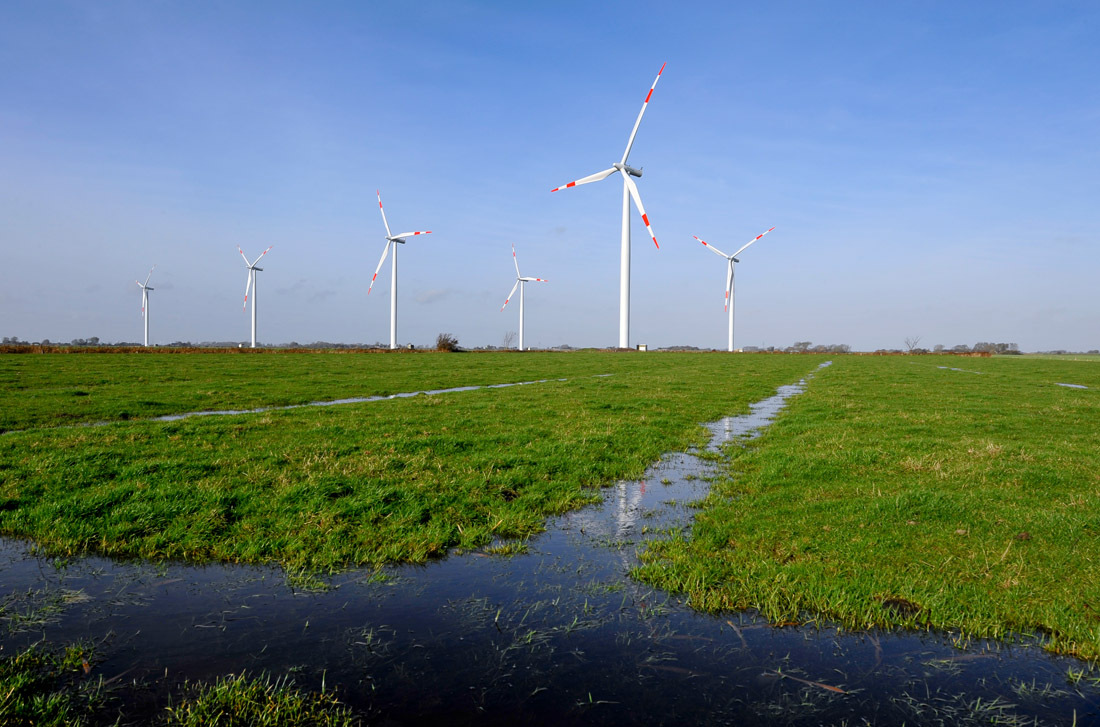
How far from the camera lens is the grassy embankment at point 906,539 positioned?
648 centimetres

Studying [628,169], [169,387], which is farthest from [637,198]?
[169,387]

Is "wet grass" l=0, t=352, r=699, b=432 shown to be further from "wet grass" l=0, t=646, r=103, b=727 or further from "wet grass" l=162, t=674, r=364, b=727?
"wet grass" l=162, t=674, r=364, b=727

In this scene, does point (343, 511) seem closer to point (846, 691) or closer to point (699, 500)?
point (699, 500)

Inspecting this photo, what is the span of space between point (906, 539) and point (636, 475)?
5.64 meters

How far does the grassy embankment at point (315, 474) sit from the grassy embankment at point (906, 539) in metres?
2.94

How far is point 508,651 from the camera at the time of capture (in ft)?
18.3

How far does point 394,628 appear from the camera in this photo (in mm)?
5957

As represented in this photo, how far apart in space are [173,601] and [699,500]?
8149mm

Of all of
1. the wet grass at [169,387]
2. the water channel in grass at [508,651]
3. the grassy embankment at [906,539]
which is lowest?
the water channel in grass at [508,651]

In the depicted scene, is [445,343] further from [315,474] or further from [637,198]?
[315,474]

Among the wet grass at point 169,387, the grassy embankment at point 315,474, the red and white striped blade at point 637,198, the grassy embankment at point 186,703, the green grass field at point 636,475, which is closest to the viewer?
the grassy embankment at point 186,703

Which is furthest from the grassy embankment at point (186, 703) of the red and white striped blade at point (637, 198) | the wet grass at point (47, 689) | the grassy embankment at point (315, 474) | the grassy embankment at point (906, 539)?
the red and white striped blade at point (637, 198)

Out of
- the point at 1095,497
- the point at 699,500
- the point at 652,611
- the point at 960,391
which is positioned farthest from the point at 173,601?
the point at 960,391

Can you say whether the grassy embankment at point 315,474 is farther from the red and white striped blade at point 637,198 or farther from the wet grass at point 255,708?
the red and white striped blade at point 637,198
